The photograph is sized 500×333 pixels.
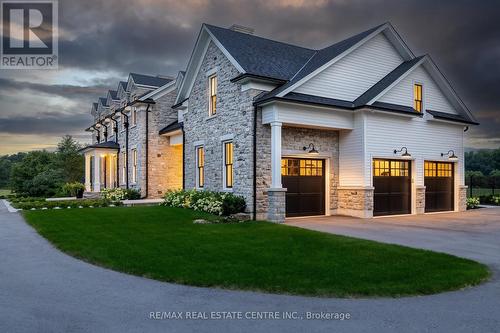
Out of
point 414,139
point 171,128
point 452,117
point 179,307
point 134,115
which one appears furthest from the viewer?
point 134,115

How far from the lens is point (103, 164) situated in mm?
33594

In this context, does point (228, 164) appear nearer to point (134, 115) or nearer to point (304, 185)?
point (304, 185)

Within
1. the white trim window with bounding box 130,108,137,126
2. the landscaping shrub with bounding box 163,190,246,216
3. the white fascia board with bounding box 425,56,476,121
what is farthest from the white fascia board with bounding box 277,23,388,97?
the white trim window with bounding box 130,108,137,126

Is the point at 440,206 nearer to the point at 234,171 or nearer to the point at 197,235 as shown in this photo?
the point at 234,171

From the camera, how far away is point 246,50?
1683 cm

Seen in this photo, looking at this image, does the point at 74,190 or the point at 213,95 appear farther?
the point at 74,190

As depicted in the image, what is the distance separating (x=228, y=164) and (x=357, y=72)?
7.10m

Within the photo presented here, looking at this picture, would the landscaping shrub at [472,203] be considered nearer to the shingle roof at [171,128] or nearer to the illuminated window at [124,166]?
the shingle roof at [171,128]

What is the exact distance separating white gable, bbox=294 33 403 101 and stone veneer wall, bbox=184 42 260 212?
2587 millimetres

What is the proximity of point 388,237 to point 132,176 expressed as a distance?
19339 millimetres

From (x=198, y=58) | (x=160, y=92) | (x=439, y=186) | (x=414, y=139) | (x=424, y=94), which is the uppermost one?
(x=198, y=58)

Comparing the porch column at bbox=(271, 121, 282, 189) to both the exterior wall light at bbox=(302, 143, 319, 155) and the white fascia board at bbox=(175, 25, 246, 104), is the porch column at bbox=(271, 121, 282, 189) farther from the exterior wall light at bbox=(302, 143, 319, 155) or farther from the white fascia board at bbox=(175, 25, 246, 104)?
the white fascia board at bbox=(175, 25, 246, 104)

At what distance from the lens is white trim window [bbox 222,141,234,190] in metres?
16.8
